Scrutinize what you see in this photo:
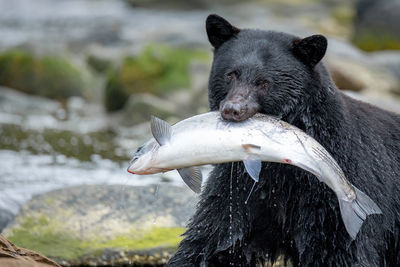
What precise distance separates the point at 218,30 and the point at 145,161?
1396 mm

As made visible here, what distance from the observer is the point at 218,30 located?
17.0 feet

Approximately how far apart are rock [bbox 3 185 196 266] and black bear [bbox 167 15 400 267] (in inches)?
52.2

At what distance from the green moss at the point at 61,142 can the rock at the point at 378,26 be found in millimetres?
11072

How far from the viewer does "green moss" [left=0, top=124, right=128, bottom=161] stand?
10695mm

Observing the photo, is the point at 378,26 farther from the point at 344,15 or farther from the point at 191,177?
the point at 191,177

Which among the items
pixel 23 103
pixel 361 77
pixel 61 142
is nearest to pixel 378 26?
pixel 361 77

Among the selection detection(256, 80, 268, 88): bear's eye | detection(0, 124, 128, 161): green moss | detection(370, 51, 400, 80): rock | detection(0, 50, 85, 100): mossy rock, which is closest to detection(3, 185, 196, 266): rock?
detection(256, 80, 268, 88): bear's eye

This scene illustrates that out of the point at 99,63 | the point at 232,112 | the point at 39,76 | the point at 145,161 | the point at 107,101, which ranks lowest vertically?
the point at 107,101

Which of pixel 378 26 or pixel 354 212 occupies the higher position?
pixel 378 26

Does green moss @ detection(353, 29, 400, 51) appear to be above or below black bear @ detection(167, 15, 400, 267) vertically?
above

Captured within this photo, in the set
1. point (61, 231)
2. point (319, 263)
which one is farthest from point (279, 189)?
point (61, 231)

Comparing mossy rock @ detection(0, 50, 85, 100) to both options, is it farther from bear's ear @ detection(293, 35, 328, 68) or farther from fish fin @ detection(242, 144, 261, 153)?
fish fin @ detection(242, 144, 261, 153)

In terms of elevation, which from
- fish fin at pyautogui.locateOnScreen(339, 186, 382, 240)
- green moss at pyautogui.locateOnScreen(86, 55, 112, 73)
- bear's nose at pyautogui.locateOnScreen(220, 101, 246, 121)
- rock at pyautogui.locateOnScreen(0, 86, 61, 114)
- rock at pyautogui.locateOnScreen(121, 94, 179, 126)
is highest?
bear's nose at pyautogui.locateOnScreen(220, 101, 246, 121)

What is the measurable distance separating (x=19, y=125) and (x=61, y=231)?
21.8 ft
